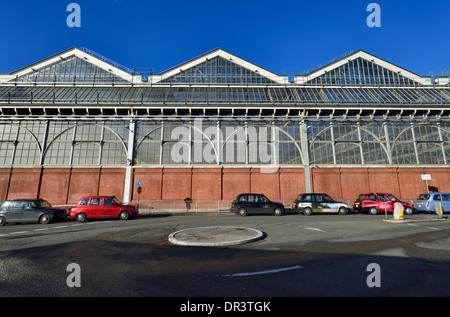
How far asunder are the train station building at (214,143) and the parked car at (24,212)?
8.76 m

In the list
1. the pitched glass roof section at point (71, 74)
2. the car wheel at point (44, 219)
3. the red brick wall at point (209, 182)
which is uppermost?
the pitched glass roof section at point (71, 74)

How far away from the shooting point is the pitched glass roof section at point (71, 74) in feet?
99.8

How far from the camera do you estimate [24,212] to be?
48.9ft

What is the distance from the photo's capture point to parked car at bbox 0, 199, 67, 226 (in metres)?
14.8

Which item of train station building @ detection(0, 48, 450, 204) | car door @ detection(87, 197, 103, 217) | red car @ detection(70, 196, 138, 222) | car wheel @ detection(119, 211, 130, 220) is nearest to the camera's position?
red car @ detection(70, 196, 138, 222)

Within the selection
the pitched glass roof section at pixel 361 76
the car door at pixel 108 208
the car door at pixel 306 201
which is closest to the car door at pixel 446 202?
the car door at pixel 306 201

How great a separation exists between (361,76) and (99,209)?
37119mm

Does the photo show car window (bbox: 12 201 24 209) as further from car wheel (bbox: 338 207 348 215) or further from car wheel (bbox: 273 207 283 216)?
car wheel (bbox: 338 207 348 215)

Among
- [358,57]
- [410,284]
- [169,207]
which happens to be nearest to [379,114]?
[358,57]

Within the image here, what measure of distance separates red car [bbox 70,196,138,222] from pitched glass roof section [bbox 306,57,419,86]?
2885 centimetres
